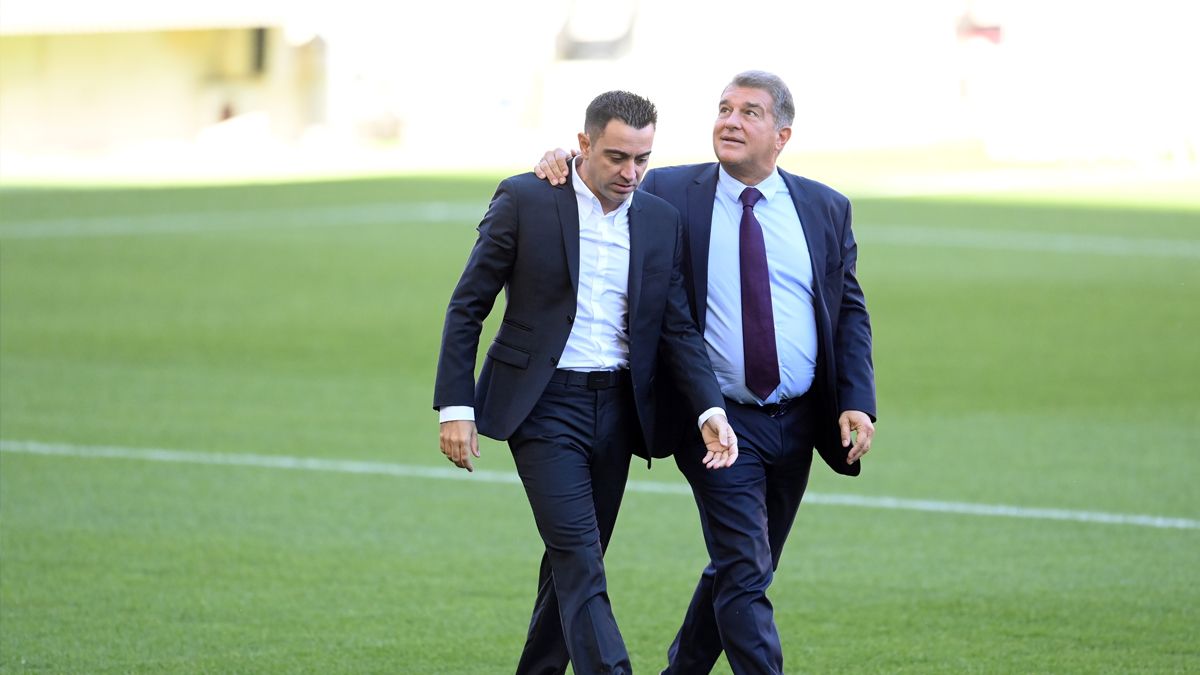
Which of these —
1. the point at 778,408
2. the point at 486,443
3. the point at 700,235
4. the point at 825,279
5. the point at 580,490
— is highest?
the point at 700,235

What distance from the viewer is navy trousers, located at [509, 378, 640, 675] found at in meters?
5.38

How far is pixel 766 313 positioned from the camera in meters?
5.86

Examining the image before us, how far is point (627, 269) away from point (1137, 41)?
130ft

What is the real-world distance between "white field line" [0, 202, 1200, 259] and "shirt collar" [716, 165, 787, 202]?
16.9 m

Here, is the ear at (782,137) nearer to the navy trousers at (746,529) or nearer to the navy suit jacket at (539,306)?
the navy suit jacket at (539,306)

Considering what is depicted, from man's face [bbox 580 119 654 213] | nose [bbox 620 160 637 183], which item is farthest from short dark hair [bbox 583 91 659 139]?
nose [bbox 620 160 637 183]

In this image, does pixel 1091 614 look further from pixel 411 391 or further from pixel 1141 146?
pixel 1141 146

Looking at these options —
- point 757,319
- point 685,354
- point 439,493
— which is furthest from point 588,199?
point 439,493

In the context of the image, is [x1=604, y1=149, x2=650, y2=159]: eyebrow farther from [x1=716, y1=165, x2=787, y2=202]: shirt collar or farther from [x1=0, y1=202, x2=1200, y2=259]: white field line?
[x1=0, y1=202, x2=1200, y2=259]: white field line

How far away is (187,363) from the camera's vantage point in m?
14.6

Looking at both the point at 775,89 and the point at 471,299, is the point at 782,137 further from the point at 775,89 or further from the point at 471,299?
the point at 471,299

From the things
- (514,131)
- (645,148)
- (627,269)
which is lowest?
(514,131)

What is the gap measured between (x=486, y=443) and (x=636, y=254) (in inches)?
262

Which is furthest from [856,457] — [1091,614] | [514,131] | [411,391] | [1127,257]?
[514,131]
